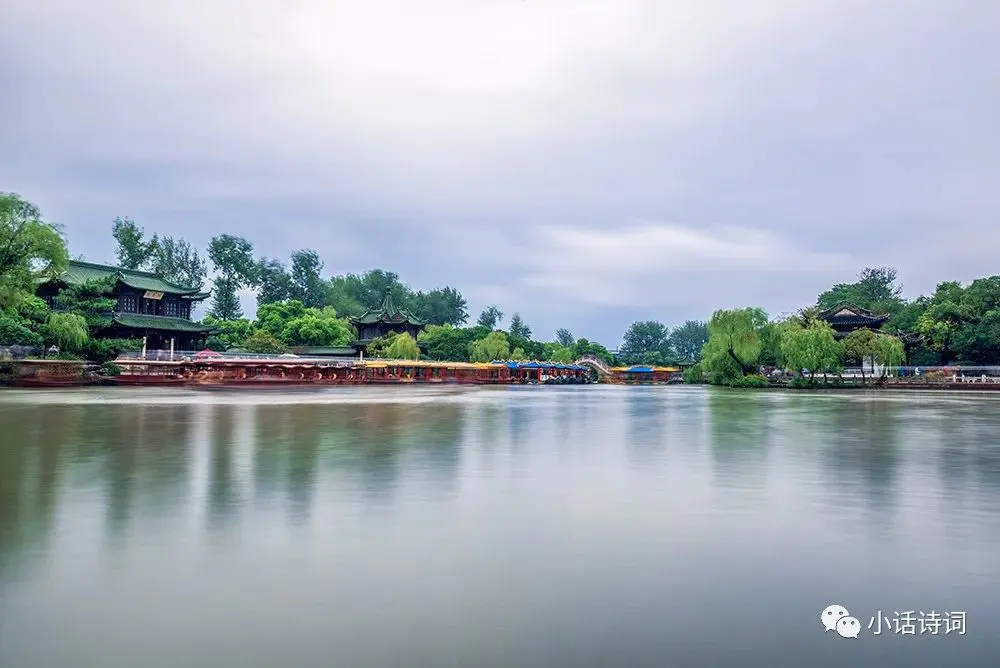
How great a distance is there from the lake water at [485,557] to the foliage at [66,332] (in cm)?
3390

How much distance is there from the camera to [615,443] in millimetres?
13734

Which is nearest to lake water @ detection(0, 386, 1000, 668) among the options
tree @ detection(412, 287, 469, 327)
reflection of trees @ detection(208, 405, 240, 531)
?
reflection of trees @ detection(208, 405, 240, 531)

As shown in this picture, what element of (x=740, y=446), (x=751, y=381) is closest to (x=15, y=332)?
(x=740, y=446)

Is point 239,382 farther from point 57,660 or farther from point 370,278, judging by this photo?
point 370,278

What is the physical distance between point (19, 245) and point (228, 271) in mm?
49777

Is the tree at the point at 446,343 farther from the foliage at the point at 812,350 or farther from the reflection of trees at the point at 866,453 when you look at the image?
the reflection of trees at the point at 866,453

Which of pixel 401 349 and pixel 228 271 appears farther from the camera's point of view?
pixel 228 271

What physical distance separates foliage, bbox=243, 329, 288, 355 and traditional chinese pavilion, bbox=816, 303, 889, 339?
49209 millimetres

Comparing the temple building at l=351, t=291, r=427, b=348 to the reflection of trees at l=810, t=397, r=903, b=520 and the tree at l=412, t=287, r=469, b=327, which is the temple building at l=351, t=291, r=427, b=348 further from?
the reflection of trees at l=810, t=397, r=903, b=520

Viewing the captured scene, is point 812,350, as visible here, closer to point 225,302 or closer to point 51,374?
point 51,374

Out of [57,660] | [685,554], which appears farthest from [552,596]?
[57,660]

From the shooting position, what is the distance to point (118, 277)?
49031 millimetres

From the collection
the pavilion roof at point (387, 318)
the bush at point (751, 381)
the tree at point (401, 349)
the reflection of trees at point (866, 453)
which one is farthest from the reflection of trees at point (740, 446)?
the pavilion roof at point (387, 318)

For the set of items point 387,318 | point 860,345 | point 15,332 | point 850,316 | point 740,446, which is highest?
point 850,316
